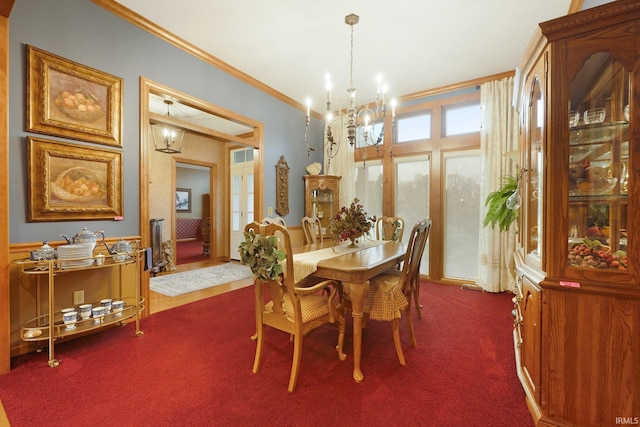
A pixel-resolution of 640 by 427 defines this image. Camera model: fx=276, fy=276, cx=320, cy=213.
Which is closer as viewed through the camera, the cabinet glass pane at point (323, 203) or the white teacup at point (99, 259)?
the white teacup at point (99, 259)

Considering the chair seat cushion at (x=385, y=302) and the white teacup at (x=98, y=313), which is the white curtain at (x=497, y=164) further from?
the white teacup at (x=98, y=313)

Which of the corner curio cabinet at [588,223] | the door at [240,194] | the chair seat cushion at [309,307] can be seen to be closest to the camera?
the corner curio cabinet at [588,223]

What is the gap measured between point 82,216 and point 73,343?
1.09 m

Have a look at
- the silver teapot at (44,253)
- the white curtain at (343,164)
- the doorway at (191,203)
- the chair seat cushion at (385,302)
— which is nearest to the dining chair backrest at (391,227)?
the white curtain at (343,164)

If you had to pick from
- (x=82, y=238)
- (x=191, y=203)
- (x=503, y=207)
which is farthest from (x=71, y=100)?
(x=191, y=203)

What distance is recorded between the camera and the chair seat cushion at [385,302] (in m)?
2.07

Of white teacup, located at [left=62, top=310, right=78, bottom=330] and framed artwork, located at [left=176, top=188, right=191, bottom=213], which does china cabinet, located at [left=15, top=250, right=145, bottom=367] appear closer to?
white teacup, located at [left=62, top=310, right=78, bottom=330]

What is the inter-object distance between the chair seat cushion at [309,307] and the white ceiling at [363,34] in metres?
2.65

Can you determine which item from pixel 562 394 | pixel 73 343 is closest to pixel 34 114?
pixel 73 343

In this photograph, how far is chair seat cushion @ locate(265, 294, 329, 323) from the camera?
1865 mm

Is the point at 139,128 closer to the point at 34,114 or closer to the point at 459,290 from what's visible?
the point at 34,114

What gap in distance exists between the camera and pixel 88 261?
2.22 meters

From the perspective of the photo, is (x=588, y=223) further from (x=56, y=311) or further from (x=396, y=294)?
(x=56, y=311)

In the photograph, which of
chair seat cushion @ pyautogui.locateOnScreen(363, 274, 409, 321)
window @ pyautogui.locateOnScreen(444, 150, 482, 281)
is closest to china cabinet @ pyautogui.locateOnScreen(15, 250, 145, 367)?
chair seat cushion @ pyautogui.locateOnScreen(363, 274, 409, 321)
